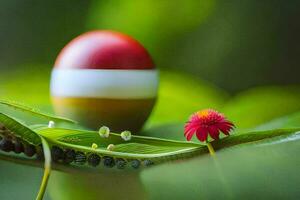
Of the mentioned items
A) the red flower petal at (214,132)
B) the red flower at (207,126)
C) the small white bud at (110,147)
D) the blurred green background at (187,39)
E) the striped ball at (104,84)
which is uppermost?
the blurred green background at (187,39)

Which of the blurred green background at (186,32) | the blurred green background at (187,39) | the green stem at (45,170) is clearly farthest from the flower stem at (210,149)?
the blurred green background at (186,32)

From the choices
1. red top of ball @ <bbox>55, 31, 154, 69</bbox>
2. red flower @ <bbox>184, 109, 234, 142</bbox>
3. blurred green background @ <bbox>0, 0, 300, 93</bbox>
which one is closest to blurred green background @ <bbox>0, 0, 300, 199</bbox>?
blurred green background @ <bbox>0, 0, 300, 93</bbox>

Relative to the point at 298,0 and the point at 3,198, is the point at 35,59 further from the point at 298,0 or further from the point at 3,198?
the point at 3,198

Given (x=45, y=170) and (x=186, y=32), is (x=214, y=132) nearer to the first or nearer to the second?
(x=45, y=170)

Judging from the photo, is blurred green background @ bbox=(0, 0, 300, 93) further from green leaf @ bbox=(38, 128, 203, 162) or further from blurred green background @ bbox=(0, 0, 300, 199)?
green leaf @ bbox=(38, 128, 203, 162)

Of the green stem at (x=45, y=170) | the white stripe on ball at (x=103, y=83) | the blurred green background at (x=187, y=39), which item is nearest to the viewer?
the green stem at (x=45, y=170)

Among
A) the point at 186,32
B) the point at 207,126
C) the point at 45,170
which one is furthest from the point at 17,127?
the point at 186,32

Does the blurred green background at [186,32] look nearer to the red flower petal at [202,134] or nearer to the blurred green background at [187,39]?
the blurred green background at [187,39]

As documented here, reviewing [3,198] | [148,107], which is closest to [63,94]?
[148,107]
